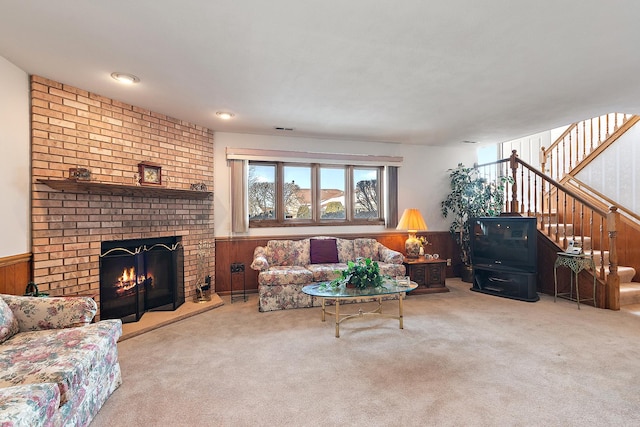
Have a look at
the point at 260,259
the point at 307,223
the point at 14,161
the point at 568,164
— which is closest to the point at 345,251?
the point at 307,223

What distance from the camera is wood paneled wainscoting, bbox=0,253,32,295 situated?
2.46 m

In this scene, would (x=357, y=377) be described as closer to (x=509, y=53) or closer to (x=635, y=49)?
(x=509, y=53)

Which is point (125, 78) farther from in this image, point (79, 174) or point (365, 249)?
point (365, 249)

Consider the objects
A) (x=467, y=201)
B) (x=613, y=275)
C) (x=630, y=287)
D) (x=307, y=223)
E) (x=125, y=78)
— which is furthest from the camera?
(x=467, y=201)

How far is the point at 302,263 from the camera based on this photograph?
4.68 metres

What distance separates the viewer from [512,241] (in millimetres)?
4457

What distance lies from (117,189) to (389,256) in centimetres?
354

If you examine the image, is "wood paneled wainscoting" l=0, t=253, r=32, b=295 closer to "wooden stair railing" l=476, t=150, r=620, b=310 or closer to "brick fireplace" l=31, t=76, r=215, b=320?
"brick fireplace" l=31, t=76, r=215, b=320

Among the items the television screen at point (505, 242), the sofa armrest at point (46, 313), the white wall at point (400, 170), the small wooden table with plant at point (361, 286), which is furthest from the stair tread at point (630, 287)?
the sofa armrest at point (46, 313)

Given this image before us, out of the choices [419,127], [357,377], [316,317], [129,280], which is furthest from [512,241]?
[129,280]

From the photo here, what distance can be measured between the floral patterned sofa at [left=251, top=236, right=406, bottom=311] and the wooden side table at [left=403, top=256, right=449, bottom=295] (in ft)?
0.84

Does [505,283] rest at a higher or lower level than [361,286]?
lower

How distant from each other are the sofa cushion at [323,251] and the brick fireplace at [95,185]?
169 centimetres

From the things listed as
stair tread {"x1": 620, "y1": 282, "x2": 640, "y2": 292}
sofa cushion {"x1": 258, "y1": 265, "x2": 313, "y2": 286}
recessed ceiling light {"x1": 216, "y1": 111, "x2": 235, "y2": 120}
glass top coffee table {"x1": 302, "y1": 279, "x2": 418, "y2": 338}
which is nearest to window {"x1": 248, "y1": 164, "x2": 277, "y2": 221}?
recessed ceiling light {"x1": 216, "y1": 111, "x2": 235, "y2": 120}
